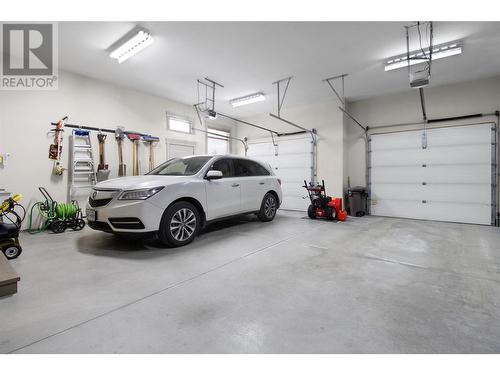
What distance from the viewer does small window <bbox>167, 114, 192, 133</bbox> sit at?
705cm

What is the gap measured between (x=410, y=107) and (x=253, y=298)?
6.76 meters

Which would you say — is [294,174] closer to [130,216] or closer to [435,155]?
[435,155]

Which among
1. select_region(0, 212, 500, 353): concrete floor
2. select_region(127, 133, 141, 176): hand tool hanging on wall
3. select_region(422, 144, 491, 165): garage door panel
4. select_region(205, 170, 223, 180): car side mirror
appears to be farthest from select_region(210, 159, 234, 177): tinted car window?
select_region(422, 144, 491, 165): garage door panel

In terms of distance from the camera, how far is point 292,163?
7.98 m

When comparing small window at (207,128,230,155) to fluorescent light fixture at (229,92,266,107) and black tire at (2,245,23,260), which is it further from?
black tire at (2,245,23,260)

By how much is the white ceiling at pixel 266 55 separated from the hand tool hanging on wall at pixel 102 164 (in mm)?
1362

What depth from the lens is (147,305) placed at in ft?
6.18

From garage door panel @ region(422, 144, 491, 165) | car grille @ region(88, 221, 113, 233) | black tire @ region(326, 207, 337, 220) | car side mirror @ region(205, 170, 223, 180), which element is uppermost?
garage door panel @ region(422, 144, 491, 165)

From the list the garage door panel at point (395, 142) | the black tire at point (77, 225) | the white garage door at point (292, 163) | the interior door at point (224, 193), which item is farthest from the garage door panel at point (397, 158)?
the black tire at point (77, 225)

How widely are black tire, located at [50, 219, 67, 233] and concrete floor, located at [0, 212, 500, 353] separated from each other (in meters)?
0.87

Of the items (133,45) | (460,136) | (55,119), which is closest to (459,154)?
(460,136)

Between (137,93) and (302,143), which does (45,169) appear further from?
(302,143)

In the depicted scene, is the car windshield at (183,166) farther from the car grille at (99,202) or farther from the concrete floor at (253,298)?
the concrete floor at (253,298)
